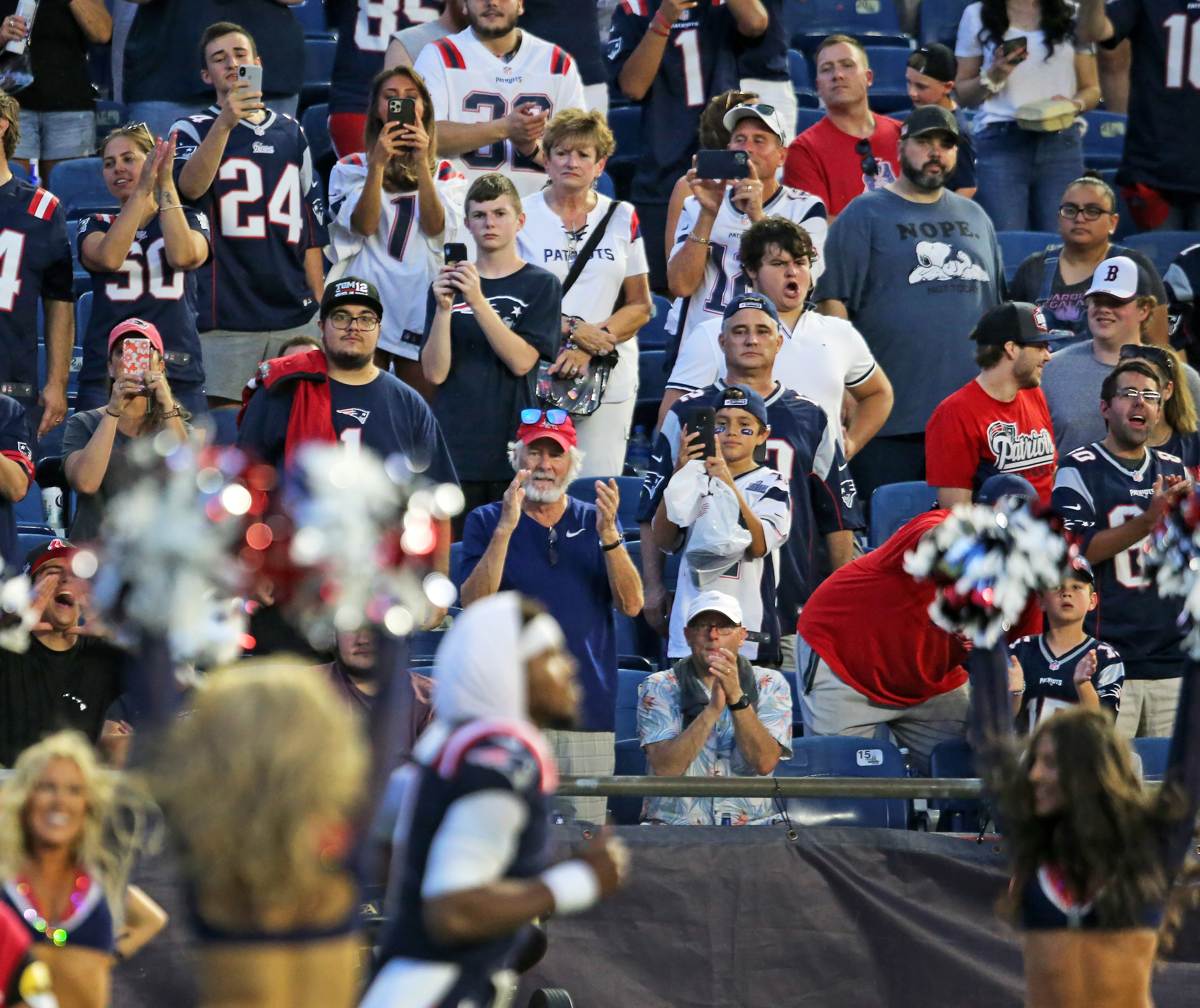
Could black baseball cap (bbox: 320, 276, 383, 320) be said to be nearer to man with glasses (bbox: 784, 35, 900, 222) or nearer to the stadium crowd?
the stadium crowd

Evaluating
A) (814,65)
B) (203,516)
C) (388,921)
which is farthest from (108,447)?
(814,65)

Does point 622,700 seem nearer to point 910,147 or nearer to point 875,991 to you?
point 875,991

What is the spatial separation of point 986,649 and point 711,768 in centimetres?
185

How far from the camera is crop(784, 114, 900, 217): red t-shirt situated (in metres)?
9.45

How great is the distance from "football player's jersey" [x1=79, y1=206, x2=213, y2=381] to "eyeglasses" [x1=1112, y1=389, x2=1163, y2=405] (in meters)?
3.68

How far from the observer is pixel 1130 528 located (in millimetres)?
7070

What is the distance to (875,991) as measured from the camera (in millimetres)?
5703

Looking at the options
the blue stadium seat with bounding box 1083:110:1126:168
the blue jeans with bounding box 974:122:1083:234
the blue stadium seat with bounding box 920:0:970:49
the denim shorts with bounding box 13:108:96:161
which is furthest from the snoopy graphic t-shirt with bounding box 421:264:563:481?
the blue stadium seat with bounding box 920:0:970:49

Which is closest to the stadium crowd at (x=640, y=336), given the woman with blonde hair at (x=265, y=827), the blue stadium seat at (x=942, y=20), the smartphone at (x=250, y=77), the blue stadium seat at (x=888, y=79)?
the smartphone at (x=250, y=77)

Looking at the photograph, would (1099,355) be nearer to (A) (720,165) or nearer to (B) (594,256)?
(A) (720,165)

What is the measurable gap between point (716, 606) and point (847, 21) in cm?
741

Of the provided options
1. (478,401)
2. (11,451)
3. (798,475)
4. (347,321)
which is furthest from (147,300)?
(798,475)

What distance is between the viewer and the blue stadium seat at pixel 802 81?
1190 centimetres

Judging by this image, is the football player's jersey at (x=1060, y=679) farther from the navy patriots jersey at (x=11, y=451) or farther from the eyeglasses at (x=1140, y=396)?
the navy patriots jersey at (x=11, y=451)
